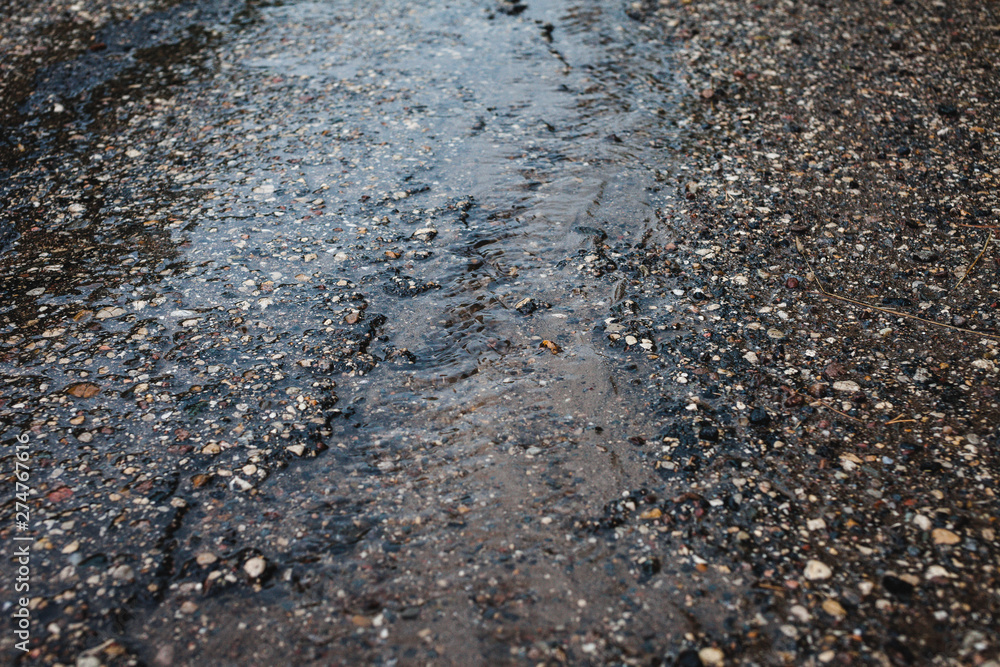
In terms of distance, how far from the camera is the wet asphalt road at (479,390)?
3.00m

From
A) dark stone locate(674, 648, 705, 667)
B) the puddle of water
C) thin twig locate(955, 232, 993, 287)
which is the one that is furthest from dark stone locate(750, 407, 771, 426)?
thin twig locate(955, 232, 993, 287)

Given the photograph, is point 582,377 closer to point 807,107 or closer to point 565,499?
point 565,499

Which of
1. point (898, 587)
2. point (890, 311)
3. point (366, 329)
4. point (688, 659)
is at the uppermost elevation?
point (890, 311)

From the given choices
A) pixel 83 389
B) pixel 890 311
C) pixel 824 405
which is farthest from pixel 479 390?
pixel 890 311

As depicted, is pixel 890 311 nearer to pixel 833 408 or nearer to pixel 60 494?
pixel 833 408

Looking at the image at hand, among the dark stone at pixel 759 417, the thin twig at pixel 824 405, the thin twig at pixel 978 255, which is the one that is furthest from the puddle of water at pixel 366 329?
the thin twig at pixel 978 255

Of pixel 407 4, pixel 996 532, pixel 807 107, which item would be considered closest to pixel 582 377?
pixel 996 532

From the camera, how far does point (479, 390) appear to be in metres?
4.14

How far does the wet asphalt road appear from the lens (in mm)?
3000

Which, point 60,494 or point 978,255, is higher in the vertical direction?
point 978,255

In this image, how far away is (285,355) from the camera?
433 centimetres

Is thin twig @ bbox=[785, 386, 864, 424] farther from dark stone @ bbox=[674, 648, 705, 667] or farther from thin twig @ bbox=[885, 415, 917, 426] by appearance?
dark stone @ bbox=[674, 648, 705, 667]

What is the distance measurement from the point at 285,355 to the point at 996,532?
4.25 m

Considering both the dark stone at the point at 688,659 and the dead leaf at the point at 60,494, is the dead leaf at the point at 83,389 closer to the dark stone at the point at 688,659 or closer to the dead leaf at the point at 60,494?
the dead leaf at the point at 60,494
